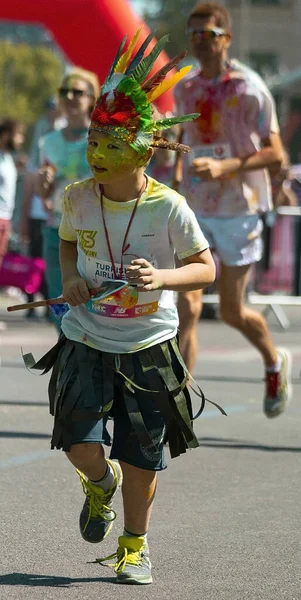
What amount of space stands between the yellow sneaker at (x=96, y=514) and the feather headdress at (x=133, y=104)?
3.72 feet

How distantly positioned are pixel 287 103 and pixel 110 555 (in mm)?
31138

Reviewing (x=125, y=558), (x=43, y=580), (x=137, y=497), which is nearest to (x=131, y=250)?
(x=137, y=497)

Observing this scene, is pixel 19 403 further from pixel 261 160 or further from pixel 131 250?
pixel 131 250

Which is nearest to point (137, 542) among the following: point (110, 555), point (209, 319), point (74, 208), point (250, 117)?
point (110, 555)

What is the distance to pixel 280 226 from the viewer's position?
16906mm

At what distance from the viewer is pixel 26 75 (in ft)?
226

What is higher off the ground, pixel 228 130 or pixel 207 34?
pixel 207 34

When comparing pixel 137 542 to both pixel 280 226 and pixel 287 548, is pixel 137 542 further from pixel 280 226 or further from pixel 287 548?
pixel 280 226

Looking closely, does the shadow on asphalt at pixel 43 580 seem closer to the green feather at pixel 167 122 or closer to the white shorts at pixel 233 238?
the green feather at pixel 167 122

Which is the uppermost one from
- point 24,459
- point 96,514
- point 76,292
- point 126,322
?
point 76,292

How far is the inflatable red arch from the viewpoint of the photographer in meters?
15.7

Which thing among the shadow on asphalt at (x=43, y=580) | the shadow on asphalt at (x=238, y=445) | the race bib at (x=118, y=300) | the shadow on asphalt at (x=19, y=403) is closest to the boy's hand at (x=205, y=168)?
the shadow on asphalt at (x=238, y=445)

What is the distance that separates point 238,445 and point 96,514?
2.57m

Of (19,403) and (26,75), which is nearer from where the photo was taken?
(19,403)
